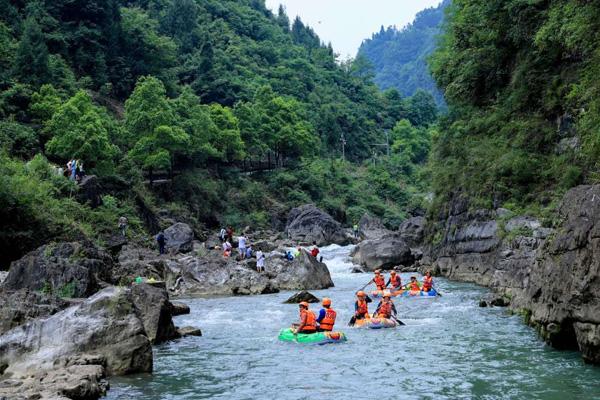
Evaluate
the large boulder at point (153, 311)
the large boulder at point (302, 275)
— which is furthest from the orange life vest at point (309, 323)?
the large boulder at point (302, 275)

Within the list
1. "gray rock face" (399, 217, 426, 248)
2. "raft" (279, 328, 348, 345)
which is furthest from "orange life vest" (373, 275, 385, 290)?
"gray rock face" (399, 217, 426, 248)

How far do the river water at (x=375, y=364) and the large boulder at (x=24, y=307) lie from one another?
2.75 metres

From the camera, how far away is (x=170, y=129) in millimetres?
49969

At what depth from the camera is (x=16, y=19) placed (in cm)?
5909

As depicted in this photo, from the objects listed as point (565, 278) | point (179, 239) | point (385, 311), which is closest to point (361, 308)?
point (385, 311)

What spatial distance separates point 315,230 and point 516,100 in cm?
2523

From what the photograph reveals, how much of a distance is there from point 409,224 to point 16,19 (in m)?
40.0

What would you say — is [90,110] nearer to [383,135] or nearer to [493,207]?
[493,207]

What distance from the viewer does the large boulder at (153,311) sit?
16891 millimetres

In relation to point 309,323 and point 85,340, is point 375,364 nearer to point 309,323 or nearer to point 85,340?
point 309,323

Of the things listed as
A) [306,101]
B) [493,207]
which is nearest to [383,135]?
[306,101]

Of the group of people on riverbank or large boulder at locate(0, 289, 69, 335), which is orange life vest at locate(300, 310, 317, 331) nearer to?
the group of people on riverbank

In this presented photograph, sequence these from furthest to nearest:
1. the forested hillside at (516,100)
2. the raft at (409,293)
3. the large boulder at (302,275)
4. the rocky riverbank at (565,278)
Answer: the large boulder at (302,275) < the raft at (409,293) < the forested hillside at (516,100) < the rocky riverbank at (565,278)

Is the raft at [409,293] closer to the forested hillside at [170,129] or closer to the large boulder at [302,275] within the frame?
the large boulder at [302,275]
